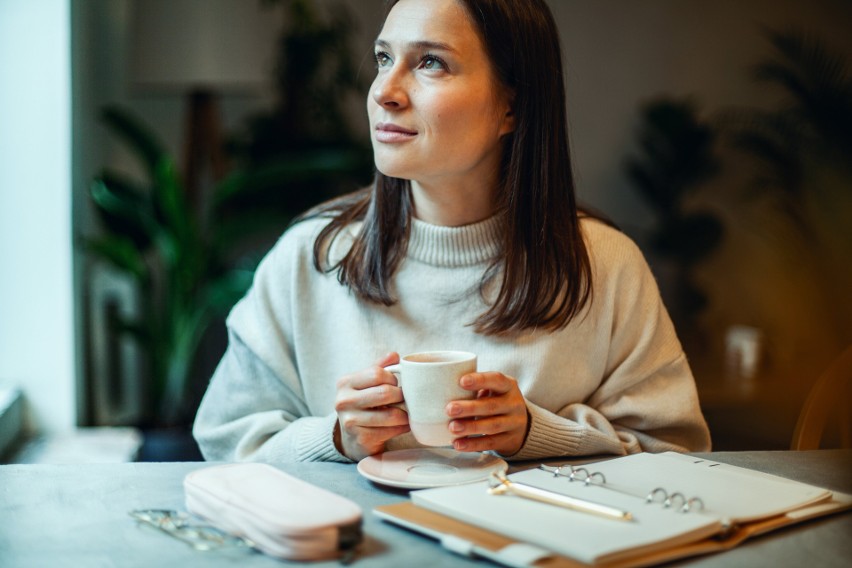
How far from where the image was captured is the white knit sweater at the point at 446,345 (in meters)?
1.27

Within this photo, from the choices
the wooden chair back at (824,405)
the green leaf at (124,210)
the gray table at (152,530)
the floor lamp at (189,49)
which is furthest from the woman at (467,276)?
the floor lamp at (189,49)

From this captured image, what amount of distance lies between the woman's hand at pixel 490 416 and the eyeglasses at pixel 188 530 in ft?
0.88

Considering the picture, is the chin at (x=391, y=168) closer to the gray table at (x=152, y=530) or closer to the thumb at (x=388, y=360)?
the thumb at (x=388, y=360)

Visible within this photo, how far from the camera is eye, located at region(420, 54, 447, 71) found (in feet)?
4.06

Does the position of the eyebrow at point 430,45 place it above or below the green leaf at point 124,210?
above

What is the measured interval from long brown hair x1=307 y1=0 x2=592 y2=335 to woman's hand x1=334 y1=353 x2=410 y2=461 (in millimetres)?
297

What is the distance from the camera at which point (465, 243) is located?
134cm

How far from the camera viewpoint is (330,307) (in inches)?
53.4

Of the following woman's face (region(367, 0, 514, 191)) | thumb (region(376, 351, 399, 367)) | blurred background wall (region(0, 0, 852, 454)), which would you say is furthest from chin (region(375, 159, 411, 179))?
blurred background wall (region(0, 0, 852, 454))

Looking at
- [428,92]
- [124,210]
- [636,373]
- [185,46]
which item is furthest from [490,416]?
[185,46]

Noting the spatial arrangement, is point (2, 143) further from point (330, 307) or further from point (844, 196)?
point (844, 196)

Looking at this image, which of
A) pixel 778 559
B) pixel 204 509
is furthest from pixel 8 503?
pixel 778 559

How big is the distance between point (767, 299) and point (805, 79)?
127 centimetres

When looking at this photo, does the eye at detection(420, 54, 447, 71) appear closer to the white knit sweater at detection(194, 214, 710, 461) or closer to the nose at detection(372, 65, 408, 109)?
the nose at detection(372, 65, 408, 109)
